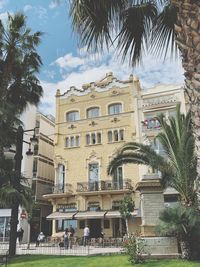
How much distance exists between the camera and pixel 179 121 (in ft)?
47.7

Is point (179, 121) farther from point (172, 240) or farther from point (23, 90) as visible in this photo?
point (23, 90)

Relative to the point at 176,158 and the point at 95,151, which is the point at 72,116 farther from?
the point at 176,158

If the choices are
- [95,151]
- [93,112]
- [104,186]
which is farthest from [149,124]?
[104,186]

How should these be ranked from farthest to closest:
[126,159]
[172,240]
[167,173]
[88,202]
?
[88,202] < [126,159] < [167,173] < [172,240]

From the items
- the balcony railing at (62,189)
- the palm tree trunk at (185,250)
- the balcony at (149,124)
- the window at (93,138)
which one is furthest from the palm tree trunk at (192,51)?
the window at (93,138)

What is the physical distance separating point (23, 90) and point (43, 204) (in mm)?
25321

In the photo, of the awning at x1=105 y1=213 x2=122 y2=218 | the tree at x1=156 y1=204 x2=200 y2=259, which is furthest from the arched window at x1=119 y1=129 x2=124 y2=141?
the tree at x1=156 y1=204 x2=200 y2=259

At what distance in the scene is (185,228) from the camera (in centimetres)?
1136

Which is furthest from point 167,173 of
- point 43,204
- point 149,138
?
point 43,204

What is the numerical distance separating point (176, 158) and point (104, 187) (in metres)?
21.3

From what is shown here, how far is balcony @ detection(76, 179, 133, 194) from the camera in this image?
33.2 metres

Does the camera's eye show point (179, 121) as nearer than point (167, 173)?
No

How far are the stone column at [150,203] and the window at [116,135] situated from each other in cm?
2248

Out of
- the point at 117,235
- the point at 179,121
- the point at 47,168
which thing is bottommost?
the point at 117,235
